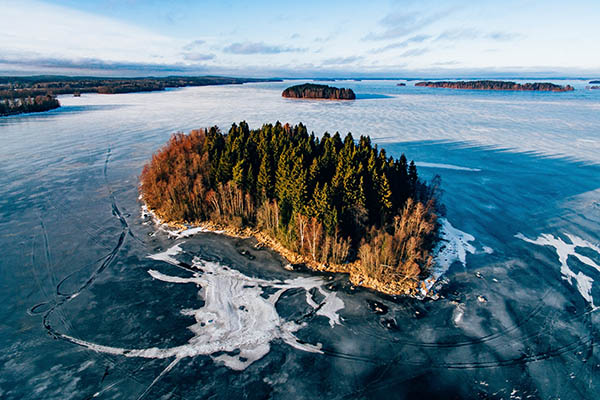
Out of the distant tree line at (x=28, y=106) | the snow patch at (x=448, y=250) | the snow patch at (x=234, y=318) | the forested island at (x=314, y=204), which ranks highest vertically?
the distant tree line at (x=28, y=106)

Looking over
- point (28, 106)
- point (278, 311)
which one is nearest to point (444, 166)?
point (278, 311)

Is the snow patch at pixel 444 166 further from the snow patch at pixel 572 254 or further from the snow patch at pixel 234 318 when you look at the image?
the snow patch at pixel 234 318

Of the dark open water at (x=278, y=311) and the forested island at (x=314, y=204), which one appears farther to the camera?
the forested island at (x=314, y=204)

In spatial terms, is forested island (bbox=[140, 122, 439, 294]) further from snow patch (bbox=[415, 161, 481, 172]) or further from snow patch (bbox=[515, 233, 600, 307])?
snow patch (bbox=[415, 161, 481, 172])

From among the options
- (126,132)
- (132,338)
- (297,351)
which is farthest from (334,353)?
(126,132)

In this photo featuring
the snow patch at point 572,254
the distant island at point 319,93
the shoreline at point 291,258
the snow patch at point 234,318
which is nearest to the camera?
the snow patch at point 234,318

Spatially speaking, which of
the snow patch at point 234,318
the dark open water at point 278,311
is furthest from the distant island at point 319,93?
the snow patch at point 234,318
